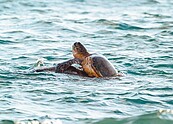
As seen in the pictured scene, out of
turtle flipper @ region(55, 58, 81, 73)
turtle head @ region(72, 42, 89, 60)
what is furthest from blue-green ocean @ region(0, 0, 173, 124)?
turtle head @ region(72, 42, 89, 60)

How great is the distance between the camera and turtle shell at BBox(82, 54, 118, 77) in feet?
34.0

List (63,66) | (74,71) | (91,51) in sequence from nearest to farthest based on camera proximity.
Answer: (63,66)
(74,71)
(91,51)

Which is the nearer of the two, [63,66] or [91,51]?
[63,66]

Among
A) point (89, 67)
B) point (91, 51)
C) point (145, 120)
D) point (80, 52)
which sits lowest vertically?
point (145, 120)

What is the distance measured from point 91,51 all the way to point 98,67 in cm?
288

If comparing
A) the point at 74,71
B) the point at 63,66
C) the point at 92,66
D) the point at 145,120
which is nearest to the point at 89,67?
the point at 92,66

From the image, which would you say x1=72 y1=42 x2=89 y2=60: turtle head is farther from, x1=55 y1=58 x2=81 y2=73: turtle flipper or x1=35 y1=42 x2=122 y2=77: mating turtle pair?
x1=55 y1=58 x2=81 y2=73: turtle flipper

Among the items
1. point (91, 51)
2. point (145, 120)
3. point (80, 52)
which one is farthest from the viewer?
point (91, 51)

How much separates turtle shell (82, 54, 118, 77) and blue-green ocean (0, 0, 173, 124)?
0.54 ft

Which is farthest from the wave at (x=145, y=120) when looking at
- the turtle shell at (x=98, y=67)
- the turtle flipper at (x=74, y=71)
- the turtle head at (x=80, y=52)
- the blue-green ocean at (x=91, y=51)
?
the turtle head at (x=80, y=52)

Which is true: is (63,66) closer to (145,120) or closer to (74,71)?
(74,71)

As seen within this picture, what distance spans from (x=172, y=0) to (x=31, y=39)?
741cm

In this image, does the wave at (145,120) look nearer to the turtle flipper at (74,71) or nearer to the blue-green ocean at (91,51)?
the blue-green ocean at (91,51)

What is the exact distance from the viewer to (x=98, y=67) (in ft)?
A: 34.1
